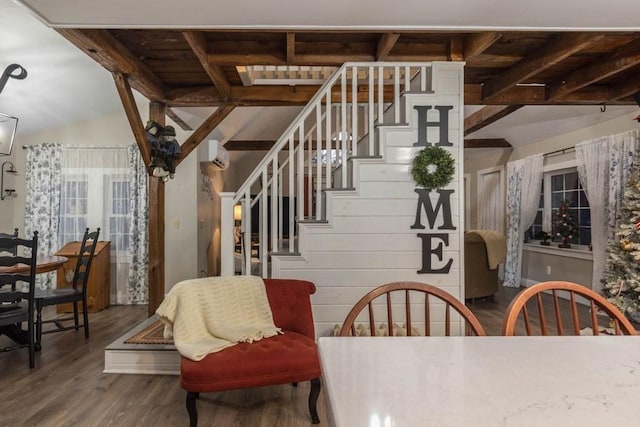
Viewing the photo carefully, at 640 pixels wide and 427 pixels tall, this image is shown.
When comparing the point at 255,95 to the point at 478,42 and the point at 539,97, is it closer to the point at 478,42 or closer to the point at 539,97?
the point at 478,42

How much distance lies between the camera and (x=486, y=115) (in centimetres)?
520

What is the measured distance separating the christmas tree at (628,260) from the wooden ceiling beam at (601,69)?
1075 mm

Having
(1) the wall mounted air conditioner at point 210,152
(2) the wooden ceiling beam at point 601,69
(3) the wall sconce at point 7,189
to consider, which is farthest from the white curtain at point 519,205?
(3) the wall sconce at point 7,189

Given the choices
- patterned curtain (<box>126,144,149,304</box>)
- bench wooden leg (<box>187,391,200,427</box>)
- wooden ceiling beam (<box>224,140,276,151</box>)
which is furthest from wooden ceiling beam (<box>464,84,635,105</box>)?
patterned curtain (<box>126,144,149,304</box>)

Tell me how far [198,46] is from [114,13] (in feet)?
2.73

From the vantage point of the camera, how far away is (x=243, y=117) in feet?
18.3

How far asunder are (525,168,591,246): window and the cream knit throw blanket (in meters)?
4.91

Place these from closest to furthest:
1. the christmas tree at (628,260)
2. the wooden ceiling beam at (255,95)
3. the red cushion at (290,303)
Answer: the red cushion at (290,303), the christmas tree at (628,260), the wooden ceiling beam at (255,95)

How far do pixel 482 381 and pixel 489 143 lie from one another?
6.46 meters

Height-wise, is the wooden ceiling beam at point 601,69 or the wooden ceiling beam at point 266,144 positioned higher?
the wooden ceiling beam at point 601,69

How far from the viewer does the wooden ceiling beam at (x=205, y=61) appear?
9.16 feet

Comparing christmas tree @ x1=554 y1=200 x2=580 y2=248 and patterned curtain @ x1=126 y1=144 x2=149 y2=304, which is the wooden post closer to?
patterned curtain @ x1=126 y1=144 x2=149 y2=304

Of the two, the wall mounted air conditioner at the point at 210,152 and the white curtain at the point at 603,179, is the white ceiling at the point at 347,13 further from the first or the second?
the wall mounted air conditioner at the point at 210,152

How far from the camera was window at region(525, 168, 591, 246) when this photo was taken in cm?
514
